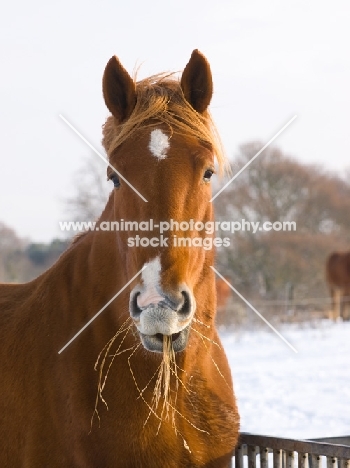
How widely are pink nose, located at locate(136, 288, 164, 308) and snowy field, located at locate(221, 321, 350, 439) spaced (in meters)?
5.35

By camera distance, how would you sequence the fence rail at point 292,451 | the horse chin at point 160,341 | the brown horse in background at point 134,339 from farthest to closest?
the fence rail at point 292,451 < the brown horse in background at point 134,339 < the horse chin at point 160,341

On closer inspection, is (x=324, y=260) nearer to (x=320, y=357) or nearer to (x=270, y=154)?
(x=270, y=154)

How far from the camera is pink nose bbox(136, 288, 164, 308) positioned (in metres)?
2.94

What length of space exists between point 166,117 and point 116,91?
0.34 meters

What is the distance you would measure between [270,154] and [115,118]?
80.4 ft

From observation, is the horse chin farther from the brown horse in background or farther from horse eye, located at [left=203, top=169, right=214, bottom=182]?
horse eye, located at [left=203, top=169, right=214, bottom=182]

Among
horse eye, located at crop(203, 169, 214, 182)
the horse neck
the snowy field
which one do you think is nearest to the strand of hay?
the horse neck

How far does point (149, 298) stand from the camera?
2.95m

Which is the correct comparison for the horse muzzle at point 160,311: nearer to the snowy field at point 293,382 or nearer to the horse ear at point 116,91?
the horse ear at point 116,91

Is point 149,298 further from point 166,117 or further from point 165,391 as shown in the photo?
point 166,117

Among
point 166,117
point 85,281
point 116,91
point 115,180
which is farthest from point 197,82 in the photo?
point 85,281

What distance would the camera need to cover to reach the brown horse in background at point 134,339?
129 inches

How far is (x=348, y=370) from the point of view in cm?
1293

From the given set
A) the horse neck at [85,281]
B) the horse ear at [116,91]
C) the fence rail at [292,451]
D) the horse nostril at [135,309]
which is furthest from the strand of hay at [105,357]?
the fence rail at [292,451]
